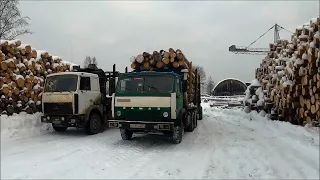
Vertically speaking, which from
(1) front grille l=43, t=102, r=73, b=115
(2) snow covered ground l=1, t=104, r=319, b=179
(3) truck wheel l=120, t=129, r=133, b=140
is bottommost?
(2) snow covered ground l=1, t=104, r=319, b=179

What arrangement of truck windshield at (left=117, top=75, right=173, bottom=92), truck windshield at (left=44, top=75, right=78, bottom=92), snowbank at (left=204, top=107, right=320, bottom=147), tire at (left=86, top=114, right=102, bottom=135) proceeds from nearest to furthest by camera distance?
snowbank at (left=204, top=107, right=320, bottom=147)
truck windshield at (left=117, top=75, right=173, bottom=92)
truck windshield at (left=44, top=75, right=78, bottom=92)
tire at (left=86, top=114, right=102, bottom=135)

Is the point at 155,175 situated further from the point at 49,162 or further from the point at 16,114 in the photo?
the point at 16,114

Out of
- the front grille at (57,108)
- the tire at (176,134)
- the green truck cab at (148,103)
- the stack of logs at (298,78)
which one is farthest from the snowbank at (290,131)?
the front grille at (57,108)

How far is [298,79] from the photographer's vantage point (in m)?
10.6

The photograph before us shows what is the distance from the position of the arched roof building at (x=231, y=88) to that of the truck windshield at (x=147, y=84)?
142 ft

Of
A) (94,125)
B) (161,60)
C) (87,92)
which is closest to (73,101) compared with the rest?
(87,92)

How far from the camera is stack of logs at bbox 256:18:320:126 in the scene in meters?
9.33

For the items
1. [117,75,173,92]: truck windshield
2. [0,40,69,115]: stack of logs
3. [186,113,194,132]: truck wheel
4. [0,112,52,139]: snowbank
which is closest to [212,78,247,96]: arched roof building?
[186,113,194,132]: truck wheel

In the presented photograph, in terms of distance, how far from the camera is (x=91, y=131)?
1148cm

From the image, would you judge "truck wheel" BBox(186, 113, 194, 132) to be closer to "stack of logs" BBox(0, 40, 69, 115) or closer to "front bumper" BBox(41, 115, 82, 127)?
"front bumper" BBox(41, 115, 82, 127)

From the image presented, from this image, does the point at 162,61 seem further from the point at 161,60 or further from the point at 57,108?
the point at 57,108

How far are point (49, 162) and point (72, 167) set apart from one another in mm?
832

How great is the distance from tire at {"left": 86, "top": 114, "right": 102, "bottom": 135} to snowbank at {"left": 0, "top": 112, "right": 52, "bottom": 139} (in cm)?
192

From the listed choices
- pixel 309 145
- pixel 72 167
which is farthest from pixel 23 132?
pixel 309 145
